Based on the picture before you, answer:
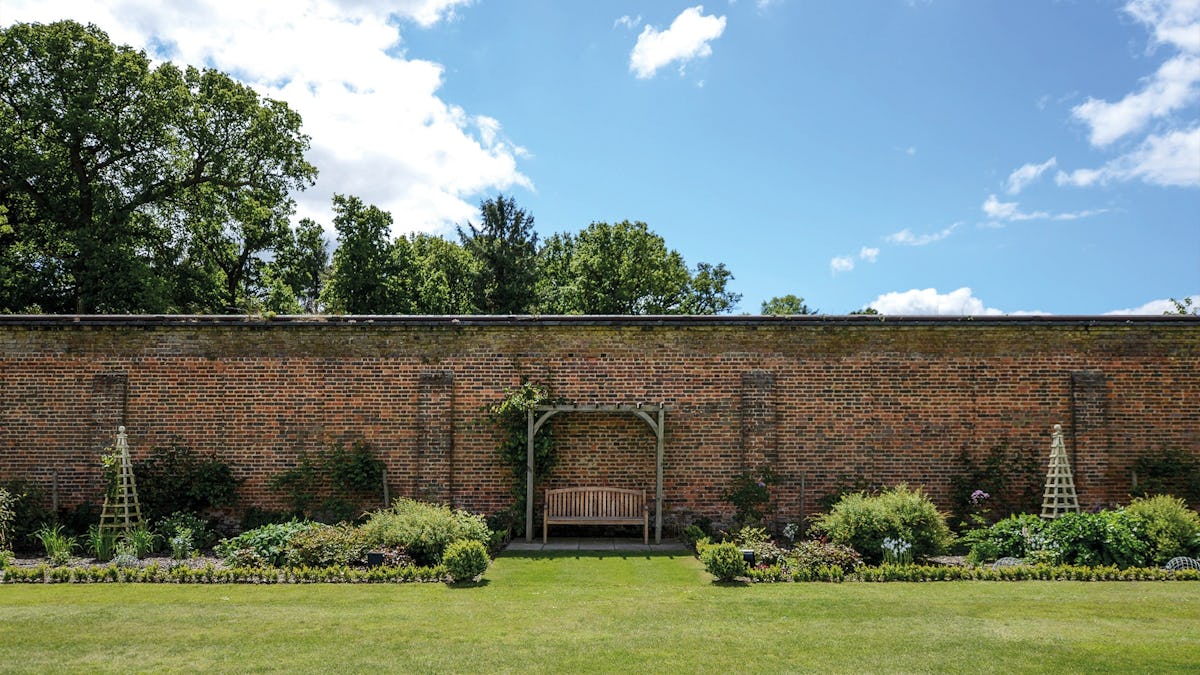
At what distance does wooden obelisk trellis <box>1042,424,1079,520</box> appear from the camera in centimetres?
1190

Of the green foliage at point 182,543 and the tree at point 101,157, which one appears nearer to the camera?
the green foliage at point 182,543

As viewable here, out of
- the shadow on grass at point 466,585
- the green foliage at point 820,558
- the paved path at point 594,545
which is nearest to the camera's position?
the shadow on grass at point 466,585

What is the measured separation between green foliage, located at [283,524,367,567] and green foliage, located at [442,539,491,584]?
158cm

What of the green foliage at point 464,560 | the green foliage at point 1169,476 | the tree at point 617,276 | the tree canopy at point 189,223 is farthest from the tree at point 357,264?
the green foliage at point 1169,476

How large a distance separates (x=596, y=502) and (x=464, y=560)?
12.6 feet

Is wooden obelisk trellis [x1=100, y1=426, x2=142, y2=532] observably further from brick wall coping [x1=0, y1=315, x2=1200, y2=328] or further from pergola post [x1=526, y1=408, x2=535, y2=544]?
pergola post [x1=526, y1=408, x2=535, y2=544]

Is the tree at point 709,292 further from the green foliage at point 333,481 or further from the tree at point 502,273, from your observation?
the green foliage at point 333,481

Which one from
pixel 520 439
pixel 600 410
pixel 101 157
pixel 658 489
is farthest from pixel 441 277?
pixel 658 489

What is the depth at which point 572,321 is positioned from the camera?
1343 centimetres

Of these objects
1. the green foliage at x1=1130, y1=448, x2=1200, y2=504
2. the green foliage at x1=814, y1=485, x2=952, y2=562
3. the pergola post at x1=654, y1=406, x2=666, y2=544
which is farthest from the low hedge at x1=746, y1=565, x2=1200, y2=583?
the green foliage at x1=1130, y1=448, x2=1200, y2=504

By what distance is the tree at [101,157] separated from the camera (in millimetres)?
24094

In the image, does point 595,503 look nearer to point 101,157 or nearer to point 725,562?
point 725,562

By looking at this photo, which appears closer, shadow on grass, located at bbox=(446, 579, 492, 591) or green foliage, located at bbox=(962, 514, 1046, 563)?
shadow on grass, located at bbox=(446, 579, 492, 591)

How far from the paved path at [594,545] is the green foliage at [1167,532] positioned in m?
6.24
